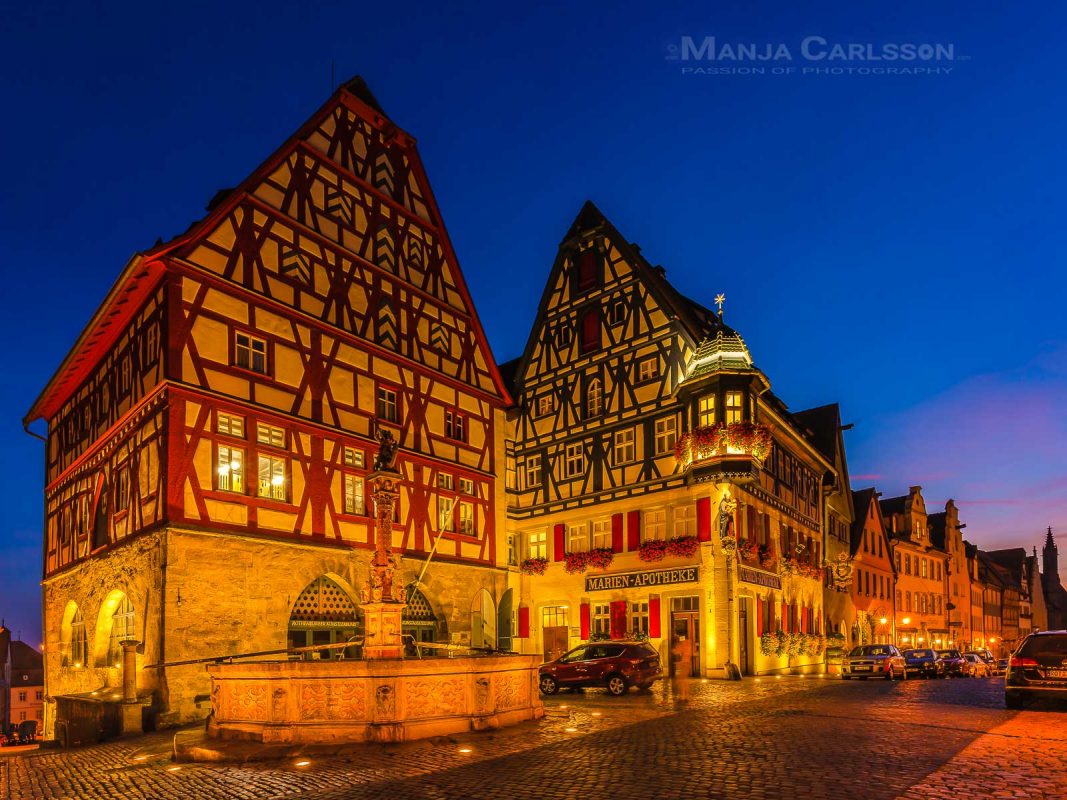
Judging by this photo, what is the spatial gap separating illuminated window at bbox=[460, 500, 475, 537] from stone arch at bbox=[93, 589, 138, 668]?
35.8ft

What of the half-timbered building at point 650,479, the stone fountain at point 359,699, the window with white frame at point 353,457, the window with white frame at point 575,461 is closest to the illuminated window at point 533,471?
the half-timbered building at point 650,479

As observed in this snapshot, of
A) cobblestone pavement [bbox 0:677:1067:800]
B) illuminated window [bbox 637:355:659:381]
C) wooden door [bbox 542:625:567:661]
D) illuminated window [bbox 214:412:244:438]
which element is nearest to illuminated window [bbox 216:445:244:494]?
illuminated window [bbox 214:412:244:438]

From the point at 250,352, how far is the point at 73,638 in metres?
11.8

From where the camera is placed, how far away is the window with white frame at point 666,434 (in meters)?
33.2

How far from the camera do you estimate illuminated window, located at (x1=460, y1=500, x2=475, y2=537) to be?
31234 millimetres

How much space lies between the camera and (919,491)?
62375 millimetres

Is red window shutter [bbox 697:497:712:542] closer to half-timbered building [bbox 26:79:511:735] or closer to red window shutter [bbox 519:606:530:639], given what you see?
half-timbered building [bbox 26:79:511:735]

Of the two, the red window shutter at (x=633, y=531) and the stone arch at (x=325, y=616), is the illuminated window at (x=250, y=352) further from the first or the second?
the red window shutter at (x=633, y=531)

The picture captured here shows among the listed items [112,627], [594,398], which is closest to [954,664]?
[594,398]

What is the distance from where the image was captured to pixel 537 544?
3853 cm

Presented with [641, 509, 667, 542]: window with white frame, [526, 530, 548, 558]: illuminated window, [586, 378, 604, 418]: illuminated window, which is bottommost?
[526, 530, 548, 558]: illuminated window

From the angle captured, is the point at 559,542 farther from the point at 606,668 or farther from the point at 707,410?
the point at 606,668

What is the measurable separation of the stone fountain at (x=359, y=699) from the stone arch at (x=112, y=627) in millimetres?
10579

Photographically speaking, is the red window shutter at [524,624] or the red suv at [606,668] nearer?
the red suv at [606,668]
